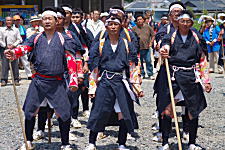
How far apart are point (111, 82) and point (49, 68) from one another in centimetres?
80

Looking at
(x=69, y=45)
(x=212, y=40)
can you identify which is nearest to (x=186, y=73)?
(x=69, y=45)

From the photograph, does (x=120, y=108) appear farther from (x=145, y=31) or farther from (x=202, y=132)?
(x=145, y=31)

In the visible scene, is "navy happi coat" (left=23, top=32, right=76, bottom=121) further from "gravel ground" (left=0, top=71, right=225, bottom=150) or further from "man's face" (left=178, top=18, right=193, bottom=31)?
"man's face" (left=178, top=18, right=193, bottom=31)

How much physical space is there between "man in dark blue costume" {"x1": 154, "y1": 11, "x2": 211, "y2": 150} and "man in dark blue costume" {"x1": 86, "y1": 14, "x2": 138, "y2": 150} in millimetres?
425

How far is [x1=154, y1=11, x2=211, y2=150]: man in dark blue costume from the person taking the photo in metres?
5.89

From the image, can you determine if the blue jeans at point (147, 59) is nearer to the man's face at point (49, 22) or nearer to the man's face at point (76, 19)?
the man's face at point (76, 19)

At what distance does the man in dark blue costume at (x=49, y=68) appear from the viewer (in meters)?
5.80

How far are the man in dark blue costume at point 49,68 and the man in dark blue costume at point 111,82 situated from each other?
32cm

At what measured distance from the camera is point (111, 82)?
19.5ft

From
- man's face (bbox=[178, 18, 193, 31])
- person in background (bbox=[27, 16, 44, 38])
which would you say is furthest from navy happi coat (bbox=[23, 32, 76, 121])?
person in background (bbox=[27, 16, 44, 38])

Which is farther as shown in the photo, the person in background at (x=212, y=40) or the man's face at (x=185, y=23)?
the person in background at (x=212, y=40)

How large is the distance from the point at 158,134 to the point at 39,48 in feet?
7.40

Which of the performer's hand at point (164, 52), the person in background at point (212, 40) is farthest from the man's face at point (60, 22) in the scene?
the person in background at point (212, 40)

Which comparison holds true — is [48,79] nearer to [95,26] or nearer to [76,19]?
[76,19]
